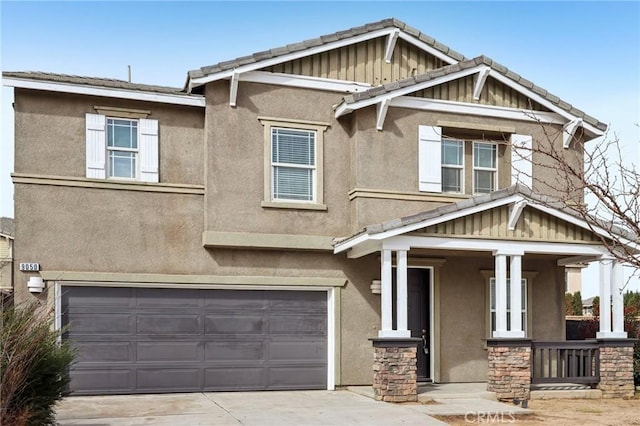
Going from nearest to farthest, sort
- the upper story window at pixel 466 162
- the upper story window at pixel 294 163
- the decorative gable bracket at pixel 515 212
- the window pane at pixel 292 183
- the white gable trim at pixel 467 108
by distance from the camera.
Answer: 1. the decorative gable bracket at pixel 515 212
2. the upper story window at pixel 294 163
3. the window pane at pixel 292 183
4. the white gable trim at pixel 467 108
5. the upper story window at pixel 466 162

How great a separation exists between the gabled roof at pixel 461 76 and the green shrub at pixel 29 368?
755 centimetres

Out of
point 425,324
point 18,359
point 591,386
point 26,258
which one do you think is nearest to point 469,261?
point 425,324

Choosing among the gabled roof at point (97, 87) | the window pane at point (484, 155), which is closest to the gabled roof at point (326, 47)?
the gabled roof at point (97, 87)

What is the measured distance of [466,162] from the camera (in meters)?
16.3

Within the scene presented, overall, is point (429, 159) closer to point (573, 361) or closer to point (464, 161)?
point (464, 161)

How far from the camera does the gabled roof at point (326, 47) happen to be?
14.6m

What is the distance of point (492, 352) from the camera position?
14281 mm

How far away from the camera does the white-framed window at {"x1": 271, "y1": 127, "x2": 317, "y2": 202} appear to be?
50.0 feet

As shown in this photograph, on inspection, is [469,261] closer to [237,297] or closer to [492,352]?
[492,352]

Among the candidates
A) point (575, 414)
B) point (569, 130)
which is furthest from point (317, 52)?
point (575, 414)

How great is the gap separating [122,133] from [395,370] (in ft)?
23.0

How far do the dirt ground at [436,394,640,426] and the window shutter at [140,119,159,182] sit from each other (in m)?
7.17

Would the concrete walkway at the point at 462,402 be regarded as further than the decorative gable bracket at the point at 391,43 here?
No

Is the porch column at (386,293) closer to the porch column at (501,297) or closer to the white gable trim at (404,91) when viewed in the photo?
the porch column at (501,297)
